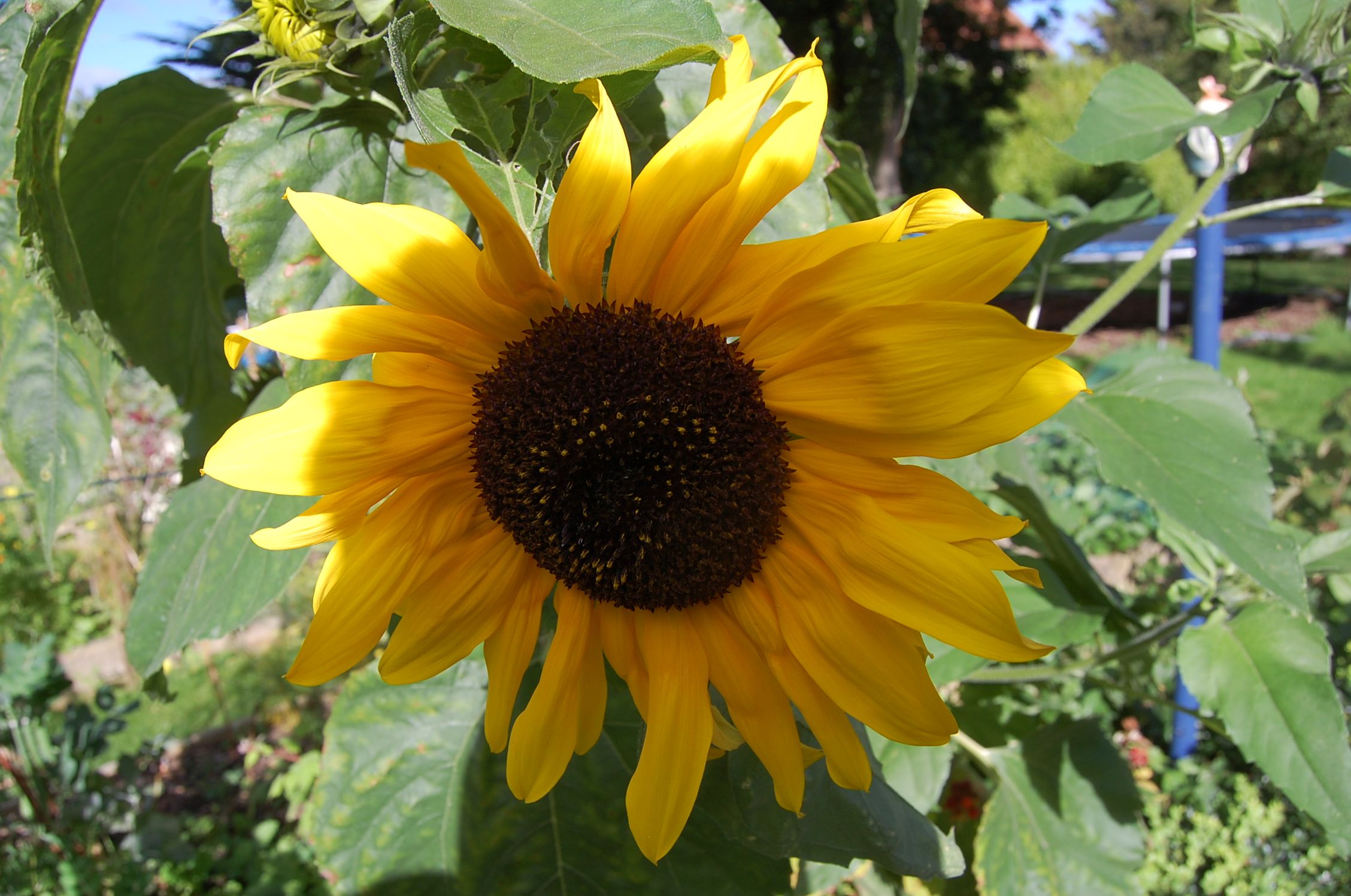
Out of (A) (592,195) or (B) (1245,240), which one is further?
(B) (1245,240)

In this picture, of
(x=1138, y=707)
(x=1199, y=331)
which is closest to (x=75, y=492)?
(x=1199, y=331)

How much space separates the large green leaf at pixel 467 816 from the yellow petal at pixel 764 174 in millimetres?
471

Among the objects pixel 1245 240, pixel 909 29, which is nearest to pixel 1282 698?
pixel 909 29

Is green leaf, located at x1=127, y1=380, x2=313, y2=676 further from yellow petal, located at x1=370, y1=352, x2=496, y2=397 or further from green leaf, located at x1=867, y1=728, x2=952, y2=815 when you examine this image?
green leaf, located at x1=867, y1=728, x2=952, y2=815

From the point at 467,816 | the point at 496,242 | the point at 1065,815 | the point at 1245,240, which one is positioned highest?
the point at 496,242

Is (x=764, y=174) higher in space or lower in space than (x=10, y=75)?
lower

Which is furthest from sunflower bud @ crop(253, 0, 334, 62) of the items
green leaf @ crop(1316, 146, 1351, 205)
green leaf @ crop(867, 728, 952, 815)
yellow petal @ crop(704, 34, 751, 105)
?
green leaf @ crop(1316, 146, 1351, 205)

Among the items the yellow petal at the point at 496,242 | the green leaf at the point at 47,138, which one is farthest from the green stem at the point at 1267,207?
the green leaf at the point at 47,138

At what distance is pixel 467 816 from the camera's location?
986mm

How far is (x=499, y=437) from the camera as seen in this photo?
2.24ft

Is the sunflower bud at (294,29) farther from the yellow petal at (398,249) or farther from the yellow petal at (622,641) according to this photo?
the yellow petal at (622,641)

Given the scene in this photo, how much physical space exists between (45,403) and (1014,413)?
0.85m

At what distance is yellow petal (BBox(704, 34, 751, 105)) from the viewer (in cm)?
59

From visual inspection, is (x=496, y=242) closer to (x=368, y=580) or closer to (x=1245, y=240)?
(x=368, y=580)
